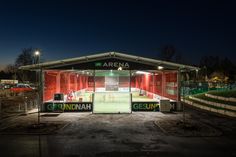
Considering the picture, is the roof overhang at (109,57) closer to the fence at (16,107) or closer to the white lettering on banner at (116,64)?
the white lettering on banner at (116,64)

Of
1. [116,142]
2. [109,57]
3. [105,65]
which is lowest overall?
[116,142]

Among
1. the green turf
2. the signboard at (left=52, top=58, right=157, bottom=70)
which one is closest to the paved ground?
the green turf

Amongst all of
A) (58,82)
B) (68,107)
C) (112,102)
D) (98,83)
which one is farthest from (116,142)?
(58,82)

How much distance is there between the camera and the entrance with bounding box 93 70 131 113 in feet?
54.7

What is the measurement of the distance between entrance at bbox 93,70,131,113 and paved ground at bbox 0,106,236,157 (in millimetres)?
5061

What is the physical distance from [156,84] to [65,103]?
8.89 metres

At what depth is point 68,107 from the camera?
52.0ft

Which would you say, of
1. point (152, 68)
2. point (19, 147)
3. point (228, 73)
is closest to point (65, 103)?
point (152, 68)

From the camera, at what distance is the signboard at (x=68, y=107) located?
15828 millimetres

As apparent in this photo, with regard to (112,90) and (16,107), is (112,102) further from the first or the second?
(16,107)

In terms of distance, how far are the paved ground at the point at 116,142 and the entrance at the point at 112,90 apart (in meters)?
5.06

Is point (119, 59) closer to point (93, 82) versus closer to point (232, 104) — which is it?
point (93, 82)

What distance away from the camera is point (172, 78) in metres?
17.2

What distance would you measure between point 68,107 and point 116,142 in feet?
27.1
